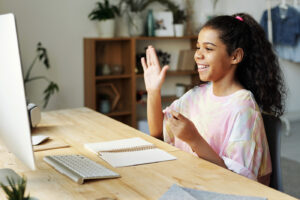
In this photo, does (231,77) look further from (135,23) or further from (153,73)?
(135,23)

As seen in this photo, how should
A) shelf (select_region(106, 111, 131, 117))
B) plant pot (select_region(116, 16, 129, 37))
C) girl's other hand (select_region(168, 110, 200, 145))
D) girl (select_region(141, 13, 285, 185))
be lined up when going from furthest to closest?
1. plant pot (select_region(116, 16, 129, 37))
2. shelf (select_region(106, 111, 131, 117))
3. girl (select_region(141, 13, 285, 185))
4. girl's other hand (select_region(168, 110, 200, 145))

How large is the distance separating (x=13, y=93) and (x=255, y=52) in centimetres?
109

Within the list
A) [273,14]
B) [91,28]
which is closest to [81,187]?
[91,28]

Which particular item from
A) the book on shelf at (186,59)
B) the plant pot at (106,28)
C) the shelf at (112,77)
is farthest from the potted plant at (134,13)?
the book on shelf at (186,59)

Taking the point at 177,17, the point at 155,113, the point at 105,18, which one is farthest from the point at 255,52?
the point at 177,17

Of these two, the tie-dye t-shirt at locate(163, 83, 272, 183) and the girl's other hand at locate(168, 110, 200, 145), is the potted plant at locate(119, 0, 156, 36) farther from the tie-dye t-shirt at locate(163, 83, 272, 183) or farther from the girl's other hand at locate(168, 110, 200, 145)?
the girl's other hand at locate(168, 110, 200, 145)

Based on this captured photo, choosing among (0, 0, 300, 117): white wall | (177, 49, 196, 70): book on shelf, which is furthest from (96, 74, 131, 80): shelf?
(177, 49, 196, 70): book on shelf

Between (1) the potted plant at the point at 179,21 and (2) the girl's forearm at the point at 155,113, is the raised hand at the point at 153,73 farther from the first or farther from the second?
(1) the potted plant at the point at 179,21

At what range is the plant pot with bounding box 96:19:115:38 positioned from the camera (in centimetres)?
426

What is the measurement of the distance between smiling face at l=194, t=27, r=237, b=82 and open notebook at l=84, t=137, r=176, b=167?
382 mm

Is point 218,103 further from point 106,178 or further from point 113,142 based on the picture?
point 106,178

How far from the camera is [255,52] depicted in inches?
71.0

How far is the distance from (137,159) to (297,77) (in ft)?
15.6

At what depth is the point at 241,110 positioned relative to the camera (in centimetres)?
167
